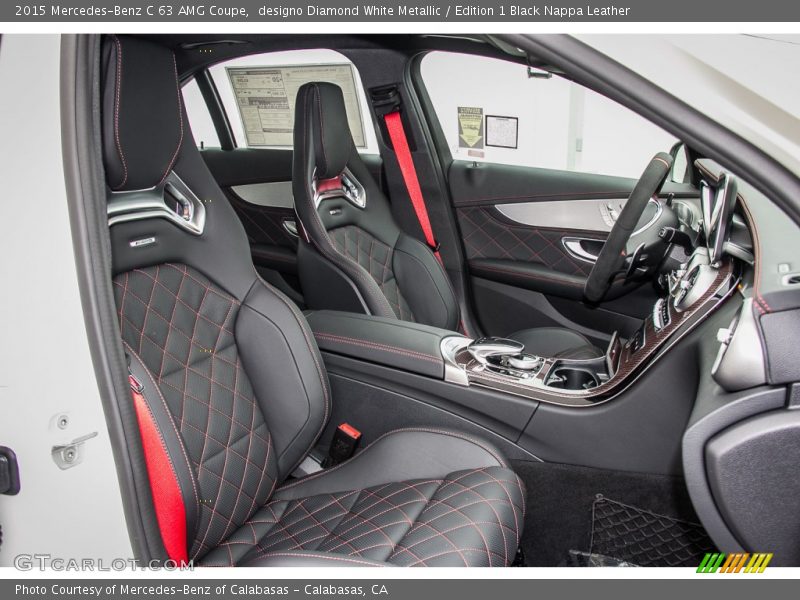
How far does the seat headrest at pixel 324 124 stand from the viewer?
2033 millimetres

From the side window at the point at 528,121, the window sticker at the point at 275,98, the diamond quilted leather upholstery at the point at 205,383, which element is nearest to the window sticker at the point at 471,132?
the side window at the point at 528,121

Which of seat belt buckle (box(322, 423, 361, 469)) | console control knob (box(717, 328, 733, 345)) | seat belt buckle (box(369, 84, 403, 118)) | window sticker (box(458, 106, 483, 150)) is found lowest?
seat belt buckle (box(322, 423, 361, 469))

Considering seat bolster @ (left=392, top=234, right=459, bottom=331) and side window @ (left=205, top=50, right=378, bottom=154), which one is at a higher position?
side window @ (left=205, top=50, right=378, bottom=154)

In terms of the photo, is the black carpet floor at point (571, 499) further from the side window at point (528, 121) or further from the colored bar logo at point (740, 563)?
the side window at point (528, 121)

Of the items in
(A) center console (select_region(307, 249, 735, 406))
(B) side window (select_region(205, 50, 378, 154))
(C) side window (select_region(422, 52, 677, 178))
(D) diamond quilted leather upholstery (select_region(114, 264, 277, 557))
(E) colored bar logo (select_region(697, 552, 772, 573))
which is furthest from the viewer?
(B) side window (select_region(205, 50, 378, 154))

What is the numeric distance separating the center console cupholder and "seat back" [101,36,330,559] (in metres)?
0.60

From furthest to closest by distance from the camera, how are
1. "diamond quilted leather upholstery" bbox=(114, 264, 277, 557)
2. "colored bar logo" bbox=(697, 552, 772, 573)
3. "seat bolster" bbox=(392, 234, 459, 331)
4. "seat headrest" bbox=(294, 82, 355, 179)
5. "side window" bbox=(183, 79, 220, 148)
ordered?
1. "side window" bbox=(183, 79, 220, 148)
2. "seat bolster" bbox=(392, 234, 459, 331)
3. "seat headrest" bbox=(294, 82, 355, 179)
4. "diamond quilted leather upholstery" bbox=(114, 264, 277, 557)
5. "colored bar logo" bbox=(697, 552, 772, 573)

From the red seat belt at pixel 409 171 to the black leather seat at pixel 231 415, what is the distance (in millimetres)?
1247

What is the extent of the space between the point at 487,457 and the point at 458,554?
0.33 metres

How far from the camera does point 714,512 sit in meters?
1.11

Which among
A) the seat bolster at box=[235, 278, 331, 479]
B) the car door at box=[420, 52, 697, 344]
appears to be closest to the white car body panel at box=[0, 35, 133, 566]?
the seat bolster at box=[235, 278, 331, 479]

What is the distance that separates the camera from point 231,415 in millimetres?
1424

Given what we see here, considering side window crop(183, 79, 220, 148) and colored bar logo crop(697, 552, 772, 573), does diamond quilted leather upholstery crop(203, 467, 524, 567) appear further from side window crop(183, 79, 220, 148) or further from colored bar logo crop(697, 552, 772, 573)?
side window crop(183, 79, 220, 148)

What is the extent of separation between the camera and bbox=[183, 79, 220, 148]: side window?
316cm
